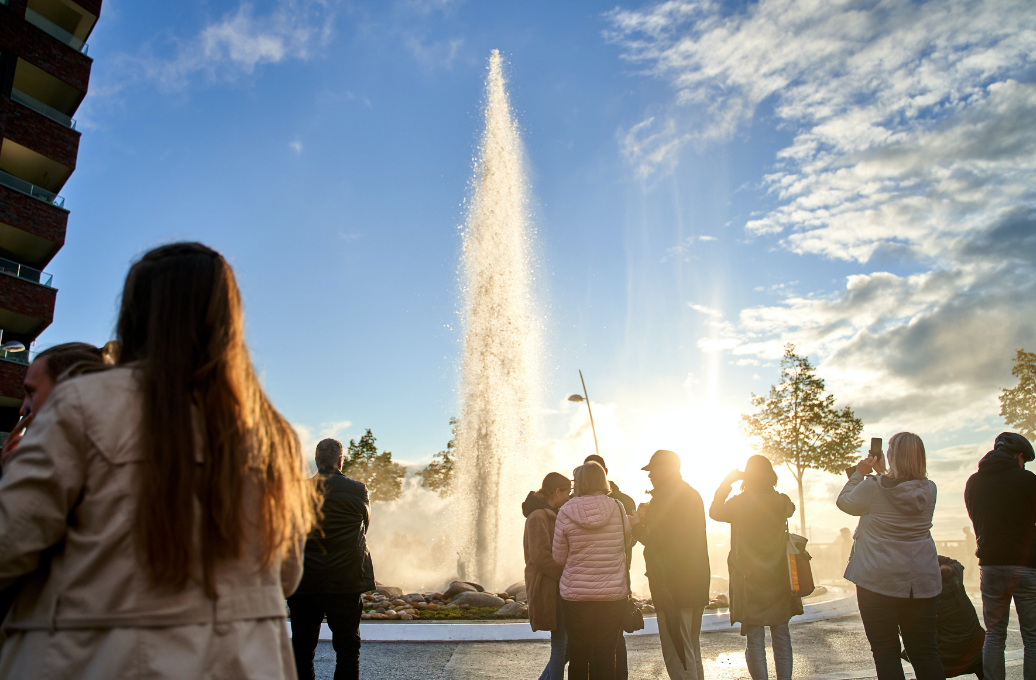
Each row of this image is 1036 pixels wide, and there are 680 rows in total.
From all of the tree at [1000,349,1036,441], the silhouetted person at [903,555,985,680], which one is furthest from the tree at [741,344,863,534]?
the silhouetted person at [903,555,985,680]

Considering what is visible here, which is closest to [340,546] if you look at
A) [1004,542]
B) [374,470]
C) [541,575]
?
[541,575]

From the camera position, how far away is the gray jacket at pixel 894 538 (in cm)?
486

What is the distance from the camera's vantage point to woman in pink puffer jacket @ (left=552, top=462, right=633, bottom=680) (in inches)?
194

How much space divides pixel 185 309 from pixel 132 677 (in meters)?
0.90

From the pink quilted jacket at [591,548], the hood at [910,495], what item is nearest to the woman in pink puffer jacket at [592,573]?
the pink quilted jacket at [591,548]

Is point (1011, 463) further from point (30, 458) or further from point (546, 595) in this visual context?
point (30, 458)

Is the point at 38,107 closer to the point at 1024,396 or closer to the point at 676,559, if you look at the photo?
the point at 676,559

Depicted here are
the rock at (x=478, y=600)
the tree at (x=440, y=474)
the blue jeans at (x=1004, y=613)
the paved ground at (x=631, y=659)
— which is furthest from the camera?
the tree at (x=440, y=474)

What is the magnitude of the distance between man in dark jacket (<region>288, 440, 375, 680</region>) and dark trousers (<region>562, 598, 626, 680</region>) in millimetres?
1663

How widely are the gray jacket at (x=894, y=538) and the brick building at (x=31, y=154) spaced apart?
86.1 feet

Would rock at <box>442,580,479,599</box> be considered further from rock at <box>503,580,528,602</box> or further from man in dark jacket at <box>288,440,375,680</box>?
man in dark jacket at <box>288,440,375,680</box>

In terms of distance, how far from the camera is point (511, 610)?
12008 millimetres

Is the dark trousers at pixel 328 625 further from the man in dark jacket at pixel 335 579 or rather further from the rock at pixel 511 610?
the rock at pixel 511 610

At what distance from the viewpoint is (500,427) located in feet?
78.9
